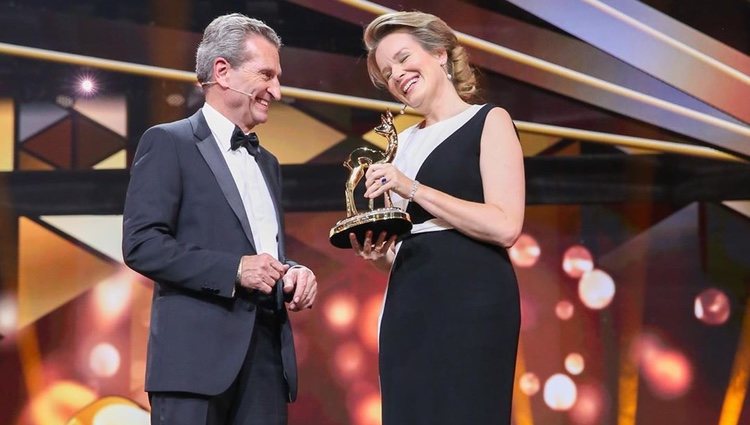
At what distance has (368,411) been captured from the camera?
3365 mm

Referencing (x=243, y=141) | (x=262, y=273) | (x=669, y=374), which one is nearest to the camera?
(x=262, y=273)

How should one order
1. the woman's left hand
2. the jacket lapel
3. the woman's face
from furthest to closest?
the woman's face
the jacket lapel
the woman's left hand

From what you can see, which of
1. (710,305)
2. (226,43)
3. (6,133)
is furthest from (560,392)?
(6,133)

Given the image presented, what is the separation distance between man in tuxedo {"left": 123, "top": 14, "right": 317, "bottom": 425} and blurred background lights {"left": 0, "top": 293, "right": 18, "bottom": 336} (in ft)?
5.27

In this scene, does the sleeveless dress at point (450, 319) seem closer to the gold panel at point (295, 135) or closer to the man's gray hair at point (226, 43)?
the man's gray hair at point (226, 43)

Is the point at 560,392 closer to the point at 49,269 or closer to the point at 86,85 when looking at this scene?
the point at 49,269

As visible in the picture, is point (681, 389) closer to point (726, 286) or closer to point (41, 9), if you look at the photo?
point (726, 286)

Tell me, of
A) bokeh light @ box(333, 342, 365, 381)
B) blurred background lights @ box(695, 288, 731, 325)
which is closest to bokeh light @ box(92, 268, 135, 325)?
bokeh light @ box(333, 342, 365, 381)

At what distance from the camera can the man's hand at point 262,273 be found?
72.2 inches

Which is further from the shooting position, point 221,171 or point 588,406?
point 588,406

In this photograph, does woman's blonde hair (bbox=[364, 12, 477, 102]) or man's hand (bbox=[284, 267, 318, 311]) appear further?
woman's blonde hair (bbox=[364, 12, 477, 102])

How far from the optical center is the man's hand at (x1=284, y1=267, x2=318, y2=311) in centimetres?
192

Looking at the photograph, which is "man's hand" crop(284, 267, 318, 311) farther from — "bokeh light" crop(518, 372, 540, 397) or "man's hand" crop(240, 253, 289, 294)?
"bokeh light" crop(518, 372, 540, 397)

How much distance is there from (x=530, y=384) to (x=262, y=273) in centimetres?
178
